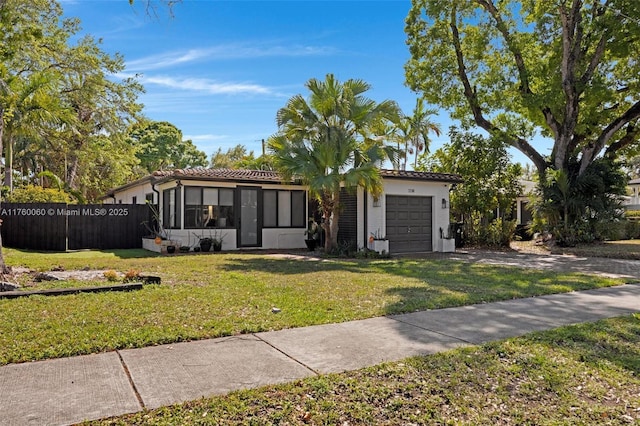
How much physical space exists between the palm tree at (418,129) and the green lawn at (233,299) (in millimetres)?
23851

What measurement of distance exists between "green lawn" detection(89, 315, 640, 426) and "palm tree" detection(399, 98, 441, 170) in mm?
29565

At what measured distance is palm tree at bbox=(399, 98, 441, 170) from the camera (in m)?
34.2

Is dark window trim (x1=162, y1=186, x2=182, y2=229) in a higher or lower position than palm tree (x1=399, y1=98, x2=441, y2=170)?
lower

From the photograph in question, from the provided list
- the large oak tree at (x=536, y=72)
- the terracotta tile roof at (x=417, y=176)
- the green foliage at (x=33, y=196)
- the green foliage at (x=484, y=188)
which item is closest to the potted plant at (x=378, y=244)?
the terracotta tile roof at (x=417, y=176)

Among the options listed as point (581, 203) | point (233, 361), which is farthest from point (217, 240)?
point (581, 203)

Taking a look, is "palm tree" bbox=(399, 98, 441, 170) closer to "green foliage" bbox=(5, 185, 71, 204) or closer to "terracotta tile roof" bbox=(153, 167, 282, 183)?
"terracotta tile roof" bbox=(153, 167, 282, 183)

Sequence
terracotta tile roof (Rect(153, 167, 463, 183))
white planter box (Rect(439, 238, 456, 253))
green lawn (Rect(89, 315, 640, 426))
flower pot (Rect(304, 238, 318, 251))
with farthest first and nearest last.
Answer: white planter box (Rect(439, 238, 456, 253)), flower pot (Rect(304, 238, 318, 251)), terracotta tile roof (Rect(153, 167, 463, 183)), green lawn (Rect(89, 315, 640, 426))

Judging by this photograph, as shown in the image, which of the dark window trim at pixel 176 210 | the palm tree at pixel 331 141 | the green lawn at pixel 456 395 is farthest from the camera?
the dark window trim at pixel 176 210

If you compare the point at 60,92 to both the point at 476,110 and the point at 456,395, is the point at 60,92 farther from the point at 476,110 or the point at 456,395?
the point at 456,395

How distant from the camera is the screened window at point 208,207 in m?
16.0

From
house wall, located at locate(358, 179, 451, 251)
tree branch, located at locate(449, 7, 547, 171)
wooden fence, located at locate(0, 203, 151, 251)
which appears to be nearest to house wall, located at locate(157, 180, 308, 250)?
wooden fence, located at locate(0, 203, 151, 251)

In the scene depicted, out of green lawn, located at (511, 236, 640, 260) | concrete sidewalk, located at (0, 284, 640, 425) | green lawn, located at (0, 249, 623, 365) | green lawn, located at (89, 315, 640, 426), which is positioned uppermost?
green lawn, located at (511, 236, 640, 260)

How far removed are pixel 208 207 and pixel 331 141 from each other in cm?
523

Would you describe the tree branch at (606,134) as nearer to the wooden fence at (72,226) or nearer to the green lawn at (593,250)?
the green lawn at (593,250)
